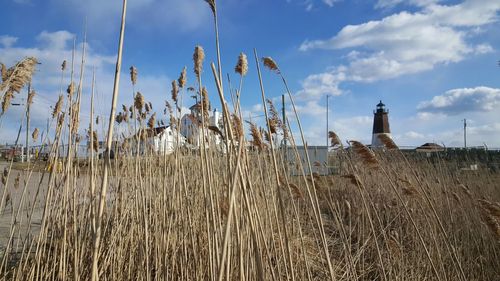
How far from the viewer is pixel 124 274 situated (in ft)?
8.33

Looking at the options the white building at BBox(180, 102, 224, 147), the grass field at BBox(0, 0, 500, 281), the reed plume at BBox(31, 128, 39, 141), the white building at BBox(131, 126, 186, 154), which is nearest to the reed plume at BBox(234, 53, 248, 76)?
the grass field at BBox(0, 0, 500, 281)

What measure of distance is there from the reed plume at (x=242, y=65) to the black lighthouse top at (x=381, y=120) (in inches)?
1972

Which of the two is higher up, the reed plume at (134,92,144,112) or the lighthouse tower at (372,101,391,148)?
the lighthouse tower at (372,101,391,148)

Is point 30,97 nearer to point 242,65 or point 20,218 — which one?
point 20,218

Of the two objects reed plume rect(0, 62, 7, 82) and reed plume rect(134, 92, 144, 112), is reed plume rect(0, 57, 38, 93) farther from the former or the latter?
reed plume rect(134, 92, 144, 112)

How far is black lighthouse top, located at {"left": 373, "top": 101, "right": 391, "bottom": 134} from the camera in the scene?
4891 cm

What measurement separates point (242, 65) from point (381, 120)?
51.0 m

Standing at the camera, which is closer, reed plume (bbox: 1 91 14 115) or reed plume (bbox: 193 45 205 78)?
reed plume (bbox: 193 45 205 78)

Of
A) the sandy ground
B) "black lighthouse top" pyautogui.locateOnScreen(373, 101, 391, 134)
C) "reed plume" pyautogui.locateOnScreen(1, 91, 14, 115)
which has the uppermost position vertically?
"black lighthouse top" pyautogui.locateOnScreen(373, 101, 391, 134)

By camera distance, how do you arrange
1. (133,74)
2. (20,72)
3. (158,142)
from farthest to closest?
(158,142) < (133,74) < (20,72)

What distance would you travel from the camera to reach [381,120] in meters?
49.3

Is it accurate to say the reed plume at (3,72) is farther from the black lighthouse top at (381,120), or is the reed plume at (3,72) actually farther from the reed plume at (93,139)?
the black lighthouse top at (381,120)

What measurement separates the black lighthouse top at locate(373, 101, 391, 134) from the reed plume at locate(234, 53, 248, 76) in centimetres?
5010

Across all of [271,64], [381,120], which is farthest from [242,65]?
[381,120]
